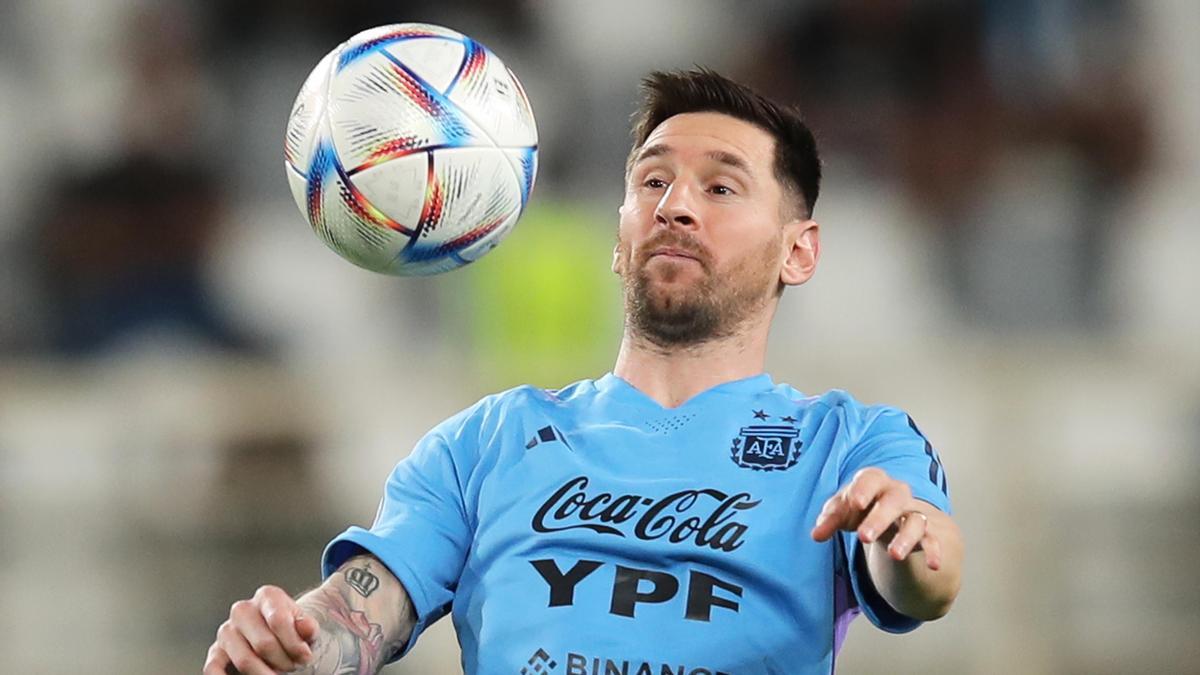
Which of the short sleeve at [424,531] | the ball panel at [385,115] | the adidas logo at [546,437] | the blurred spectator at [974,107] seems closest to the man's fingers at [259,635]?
the short sleeve at [424,531]

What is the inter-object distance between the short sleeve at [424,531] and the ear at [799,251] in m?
0.83

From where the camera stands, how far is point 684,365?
4.02 m

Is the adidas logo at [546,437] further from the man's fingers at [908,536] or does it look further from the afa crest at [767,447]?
the man's fingers at [908,536]

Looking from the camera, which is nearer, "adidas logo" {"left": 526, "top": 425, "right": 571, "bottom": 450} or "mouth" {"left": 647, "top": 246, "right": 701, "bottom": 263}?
"adidas logo" {"left": 526, "top": 425, "right": 571, "bottom": 450}

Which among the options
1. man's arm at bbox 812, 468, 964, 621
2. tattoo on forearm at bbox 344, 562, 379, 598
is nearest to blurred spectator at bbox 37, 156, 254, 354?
tattoo on forearm at bbox 344, 562, 379, 598

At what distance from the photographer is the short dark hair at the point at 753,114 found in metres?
4.17

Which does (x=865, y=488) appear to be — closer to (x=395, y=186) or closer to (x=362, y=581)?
(x=362, y=581)

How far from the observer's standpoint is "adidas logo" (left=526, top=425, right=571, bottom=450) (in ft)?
12.6

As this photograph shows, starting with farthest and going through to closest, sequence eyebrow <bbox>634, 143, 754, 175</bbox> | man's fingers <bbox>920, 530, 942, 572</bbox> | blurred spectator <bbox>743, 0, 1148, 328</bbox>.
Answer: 1. blurred spectator <bbox>743, 0, 1148, 328</bbox>
2. eyebrow <bbox>634, 143, 754, 175</bbox>
3. man's fingers <bbox>920, 530, 942, 572</bbox>

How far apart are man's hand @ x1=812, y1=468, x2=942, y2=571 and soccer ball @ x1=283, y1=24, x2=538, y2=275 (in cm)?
118

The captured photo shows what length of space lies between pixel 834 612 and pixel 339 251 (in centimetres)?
125

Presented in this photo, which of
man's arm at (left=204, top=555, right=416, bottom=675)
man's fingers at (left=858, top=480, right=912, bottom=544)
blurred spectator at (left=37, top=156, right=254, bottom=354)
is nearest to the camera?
man's fingers at (left=858, top=480, right=912, bottom=544)

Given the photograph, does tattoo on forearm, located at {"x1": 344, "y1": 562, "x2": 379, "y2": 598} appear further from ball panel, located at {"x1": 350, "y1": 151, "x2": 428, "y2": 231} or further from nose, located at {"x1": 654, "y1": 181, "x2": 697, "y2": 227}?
nose, located at {"x1": 654, "y1": 181, "x2": 697, "y2": 227}

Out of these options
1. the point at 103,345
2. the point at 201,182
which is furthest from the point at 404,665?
the point at 201,182
